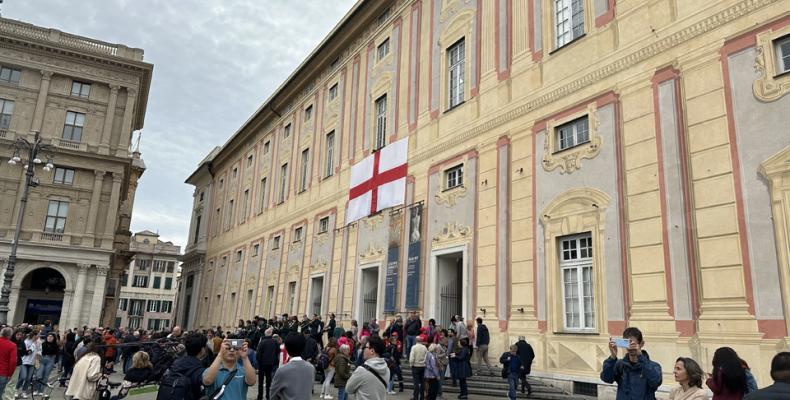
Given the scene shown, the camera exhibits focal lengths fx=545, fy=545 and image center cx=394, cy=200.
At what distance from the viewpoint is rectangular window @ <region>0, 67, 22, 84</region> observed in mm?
36112

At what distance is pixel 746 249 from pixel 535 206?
16.3 ft

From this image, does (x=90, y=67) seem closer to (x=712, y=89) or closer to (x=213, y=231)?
(x=213, y=231)

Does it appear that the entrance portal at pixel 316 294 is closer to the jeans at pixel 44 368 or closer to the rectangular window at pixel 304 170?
the rectangular window at pixel 304 170

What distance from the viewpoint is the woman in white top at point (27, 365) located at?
1209cm

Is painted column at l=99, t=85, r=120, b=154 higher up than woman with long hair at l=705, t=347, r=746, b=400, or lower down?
higher up

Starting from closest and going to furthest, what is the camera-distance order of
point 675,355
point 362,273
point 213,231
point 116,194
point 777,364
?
point 777,364, point 675,355, point 362,273, point 116,194, point 213,231

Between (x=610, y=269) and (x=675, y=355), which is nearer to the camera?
(x=675, y=355)

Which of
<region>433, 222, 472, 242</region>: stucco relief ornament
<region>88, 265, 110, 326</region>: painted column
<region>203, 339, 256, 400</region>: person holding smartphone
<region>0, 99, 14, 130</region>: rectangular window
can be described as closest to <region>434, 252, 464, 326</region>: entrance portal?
<region>433, 222, 472, 242</region>: stucco relief ornament

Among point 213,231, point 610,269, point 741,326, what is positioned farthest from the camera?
point 213,231

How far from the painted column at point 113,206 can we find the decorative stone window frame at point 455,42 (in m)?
28.0

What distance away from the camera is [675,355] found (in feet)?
31.8

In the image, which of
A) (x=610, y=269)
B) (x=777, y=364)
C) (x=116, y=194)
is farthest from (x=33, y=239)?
(x=777, y=364)

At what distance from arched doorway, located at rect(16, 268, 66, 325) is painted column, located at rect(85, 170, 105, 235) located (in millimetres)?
3828

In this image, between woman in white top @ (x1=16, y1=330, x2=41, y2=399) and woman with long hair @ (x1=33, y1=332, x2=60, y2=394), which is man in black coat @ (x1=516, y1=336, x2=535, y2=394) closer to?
woman in white top @ (x1=16, y1=330, x2=41, y2=399)
